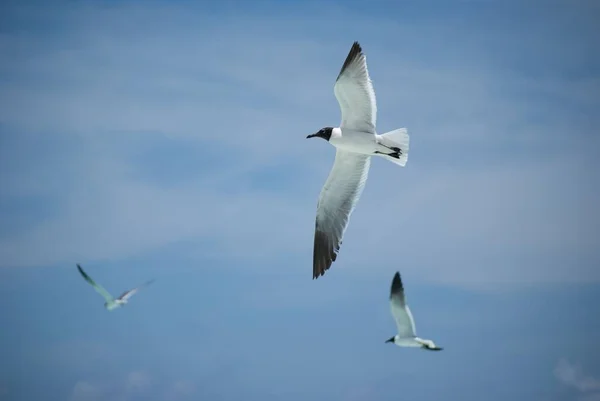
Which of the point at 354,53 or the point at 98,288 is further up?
the point at 354,53

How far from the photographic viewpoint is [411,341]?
17922 mm

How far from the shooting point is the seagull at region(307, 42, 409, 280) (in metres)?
13.1

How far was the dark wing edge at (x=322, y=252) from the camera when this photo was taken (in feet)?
47.8

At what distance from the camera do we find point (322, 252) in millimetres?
14680

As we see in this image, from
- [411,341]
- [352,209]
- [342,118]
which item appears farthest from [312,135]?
[411,341]

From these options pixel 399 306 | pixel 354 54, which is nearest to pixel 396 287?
pixel 399 306

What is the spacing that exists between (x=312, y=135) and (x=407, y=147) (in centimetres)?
156

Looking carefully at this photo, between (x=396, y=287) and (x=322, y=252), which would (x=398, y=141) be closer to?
(x=322, y=252)

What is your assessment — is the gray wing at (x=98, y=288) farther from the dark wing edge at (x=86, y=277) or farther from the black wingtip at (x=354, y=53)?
the black wingtip at (x=354, y=53)

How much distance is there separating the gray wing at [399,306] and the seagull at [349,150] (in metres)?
3.11

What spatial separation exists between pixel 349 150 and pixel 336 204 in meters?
1.10

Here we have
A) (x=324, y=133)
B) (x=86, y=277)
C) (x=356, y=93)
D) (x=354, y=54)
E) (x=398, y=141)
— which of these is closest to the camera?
(x=354, y=54)

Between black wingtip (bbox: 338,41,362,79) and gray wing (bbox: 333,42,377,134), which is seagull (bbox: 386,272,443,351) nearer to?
gray wing (bbox: 333,42,377,134)

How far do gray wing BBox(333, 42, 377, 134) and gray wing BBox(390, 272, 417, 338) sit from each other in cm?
468
